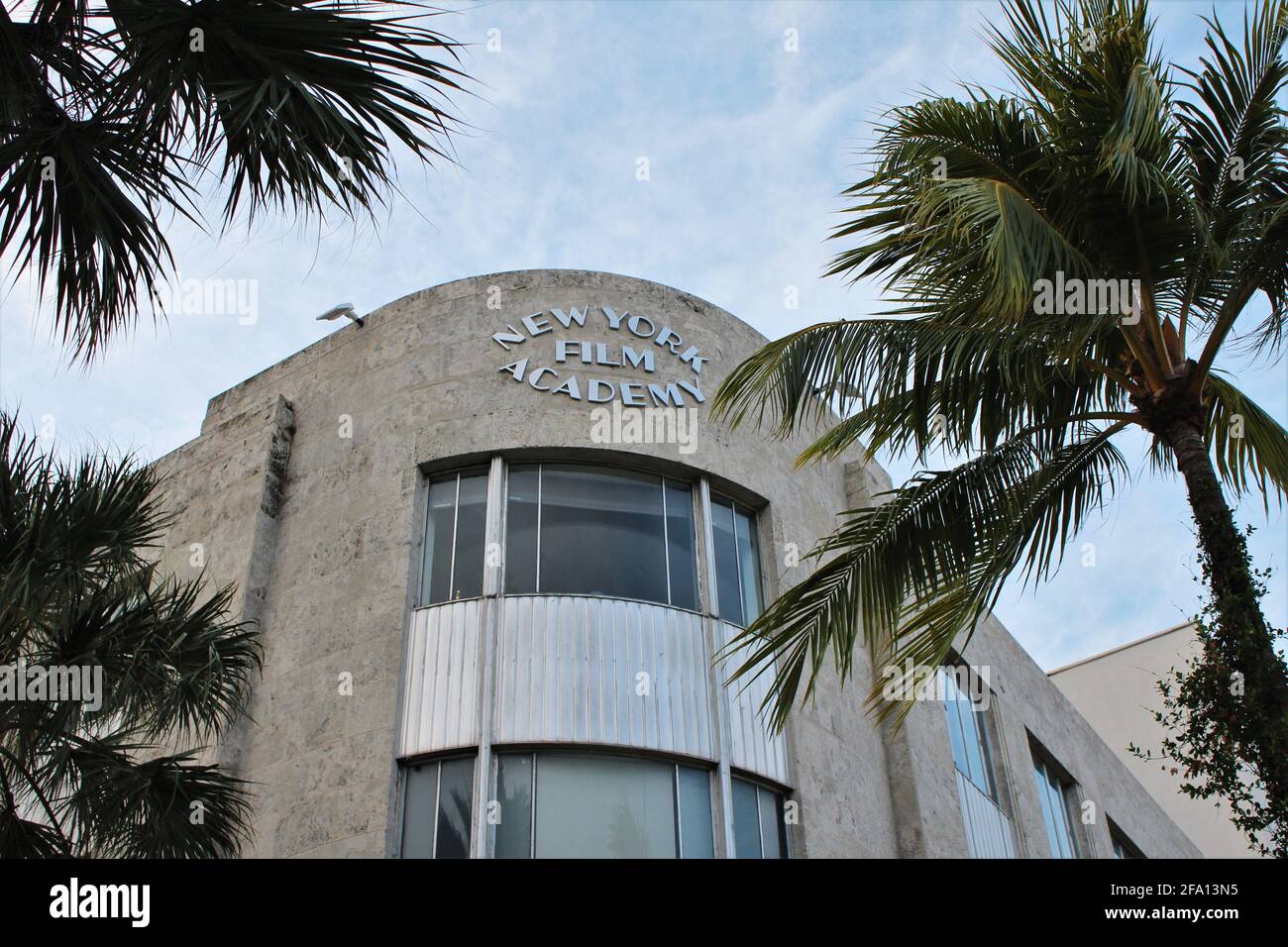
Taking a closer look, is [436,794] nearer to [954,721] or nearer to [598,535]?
[598,535]

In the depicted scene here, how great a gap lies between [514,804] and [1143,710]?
32.8m

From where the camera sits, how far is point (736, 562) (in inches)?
664

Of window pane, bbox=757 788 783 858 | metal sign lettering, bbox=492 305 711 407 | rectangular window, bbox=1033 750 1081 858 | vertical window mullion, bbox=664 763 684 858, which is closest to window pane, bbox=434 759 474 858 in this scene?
vertical window mullion, bbox=664 763 684 858

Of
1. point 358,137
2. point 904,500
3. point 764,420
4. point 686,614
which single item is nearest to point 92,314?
point 358,137

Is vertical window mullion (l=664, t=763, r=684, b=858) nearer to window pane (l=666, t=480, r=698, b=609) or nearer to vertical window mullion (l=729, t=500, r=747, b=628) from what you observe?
window pane (l=666, t=480, r=698, b=609)

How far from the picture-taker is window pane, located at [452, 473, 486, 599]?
50.5 feet

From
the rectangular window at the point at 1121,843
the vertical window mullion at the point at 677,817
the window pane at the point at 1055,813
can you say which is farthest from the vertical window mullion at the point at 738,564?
the rectangular window at the point at 1121,843

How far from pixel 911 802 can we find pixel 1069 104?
Result: 9963 millimetres

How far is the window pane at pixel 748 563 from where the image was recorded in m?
16.6

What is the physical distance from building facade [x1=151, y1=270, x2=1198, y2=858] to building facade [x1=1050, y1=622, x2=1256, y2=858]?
2441 centimetres

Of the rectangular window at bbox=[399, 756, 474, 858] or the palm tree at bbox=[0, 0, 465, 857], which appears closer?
the palm tree at bbox=[0, 0, 465, 857]

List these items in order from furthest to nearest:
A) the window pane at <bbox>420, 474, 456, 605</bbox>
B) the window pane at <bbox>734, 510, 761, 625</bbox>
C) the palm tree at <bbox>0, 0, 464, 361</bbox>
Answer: the window pane at <bbox>734, 510, 761, 625</bbox>
the window pane at <bbox>420, 474, 456, 605</bbox>
the palm tree at <bbox>0, 0, 464, 361</bbox>

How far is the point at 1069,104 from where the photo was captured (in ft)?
32.7
